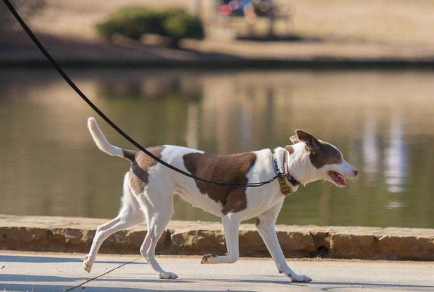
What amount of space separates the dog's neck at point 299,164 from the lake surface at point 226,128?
5.27 metres

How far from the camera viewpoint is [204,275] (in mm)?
8438

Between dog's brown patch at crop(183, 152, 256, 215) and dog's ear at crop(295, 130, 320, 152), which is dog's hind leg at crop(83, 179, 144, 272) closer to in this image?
dog's brown patch at crop(183, 152, 256, 215)

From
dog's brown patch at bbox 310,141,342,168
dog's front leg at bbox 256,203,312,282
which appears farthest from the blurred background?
dog's brown patch at bbox 310,141,342,168

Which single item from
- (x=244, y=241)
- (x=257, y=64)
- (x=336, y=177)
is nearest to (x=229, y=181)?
(x=336, y=177)

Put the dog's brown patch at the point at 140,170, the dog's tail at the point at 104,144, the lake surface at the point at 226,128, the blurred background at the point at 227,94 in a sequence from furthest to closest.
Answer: the blurred background at the point at 227,94 < the lake surface at the point at 226,128 < the dog's tail at the point at 104,144 < the dog's brown patch at the point at 140,170

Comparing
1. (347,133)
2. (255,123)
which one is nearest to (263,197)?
(347,133)

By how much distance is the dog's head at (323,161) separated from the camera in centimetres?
809

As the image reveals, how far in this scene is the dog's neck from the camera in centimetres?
810

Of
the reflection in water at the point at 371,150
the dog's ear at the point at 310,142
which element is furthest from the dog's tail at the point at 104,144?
the reflection in water at the point at 371,150

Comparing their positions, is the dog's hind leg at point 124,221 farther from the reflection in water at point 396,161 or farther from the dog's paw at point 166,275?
the reflection in water at point 396,161

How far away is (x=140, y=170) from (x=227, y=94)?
880 inches

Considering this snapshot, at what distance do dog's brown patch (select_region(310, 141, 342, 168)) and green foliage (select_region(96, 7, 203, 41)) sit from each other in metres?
32.2

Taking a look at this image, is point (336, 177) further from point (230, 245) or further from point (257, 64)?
point (257, 64)

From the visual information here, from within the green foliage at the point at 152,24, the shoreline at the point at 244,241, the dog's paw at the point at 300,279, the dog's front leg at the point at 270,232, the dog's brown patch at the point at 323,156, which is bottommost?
the green foliage at the point at 152,24
